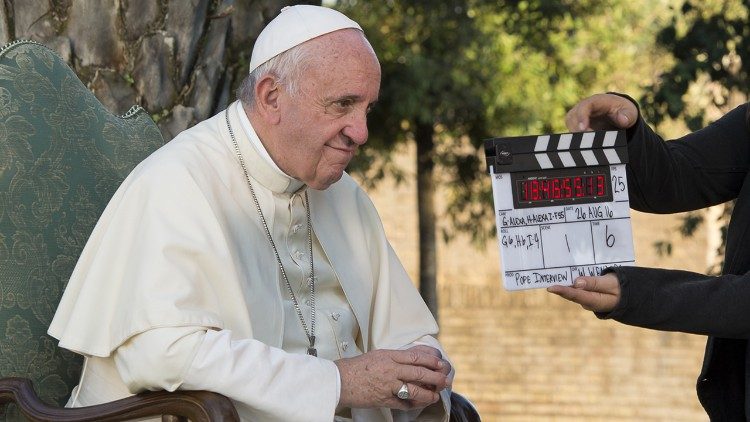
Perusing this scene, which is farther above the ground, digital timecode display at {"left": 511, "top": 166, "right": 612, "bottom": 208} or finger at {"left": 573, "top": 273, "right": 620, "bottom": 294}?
digital timecode display at {"left": 511, "top": 166, "right": 612, "bottom": 208}

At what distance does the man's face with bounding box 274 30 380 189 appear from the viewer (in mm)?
3605

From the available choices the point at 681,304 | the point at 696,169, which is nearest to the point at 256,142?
the point at 681,304

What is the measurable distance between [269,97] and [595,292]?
1041mm

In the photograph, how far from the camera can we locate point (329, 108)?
3.62 meters

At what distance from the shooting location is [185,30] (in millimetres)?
5230

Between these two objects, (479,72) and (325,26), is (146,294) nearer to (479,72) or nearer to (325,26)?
(325,26)

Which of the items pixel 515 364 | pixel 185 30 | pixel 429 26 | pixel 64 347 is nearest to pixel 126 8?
pixel 185 30

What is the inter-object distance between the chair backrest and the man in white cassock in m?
0.18

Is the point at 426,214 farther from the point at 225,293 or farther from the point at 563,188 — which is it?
the point at 225,293

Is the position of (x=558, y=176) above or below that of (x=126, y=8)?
below

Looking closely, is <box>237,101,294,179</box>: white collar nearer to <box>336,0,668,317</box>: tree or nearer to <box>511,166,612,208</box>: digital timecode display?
<box>511,166,612,208</box>: digital timecode display

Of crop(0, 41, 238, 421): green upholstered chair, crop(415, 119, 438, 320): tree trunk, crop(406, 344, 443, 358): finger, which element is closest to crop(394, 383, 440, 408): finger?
crop(406, 344, 443, 358): finger

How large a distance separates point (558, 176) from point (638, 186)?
1.36ft

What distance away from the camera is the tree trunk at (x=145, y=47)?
16.3 feet
